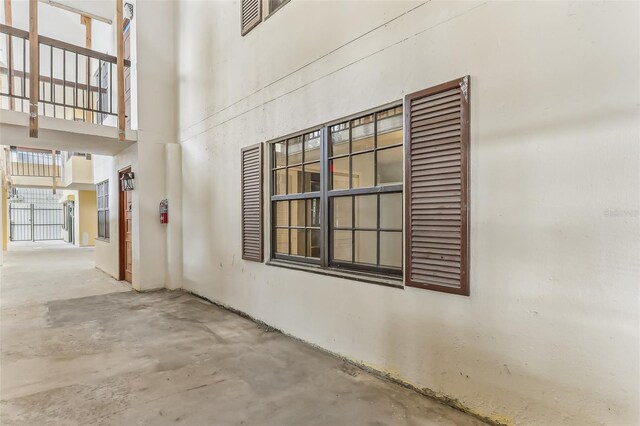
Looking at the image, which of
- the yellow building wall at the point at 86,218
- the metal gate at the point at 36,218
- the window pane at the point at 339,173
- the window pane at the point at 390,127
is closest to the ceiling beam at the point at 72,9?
the window pane at the point at 339,173

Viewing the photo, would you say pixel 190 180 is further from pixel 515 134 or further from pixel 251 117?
pixel 515 134

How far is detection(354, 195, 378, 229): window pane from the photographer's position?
2.97 meters

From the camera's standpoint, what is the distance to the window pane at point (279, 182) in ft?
12.8

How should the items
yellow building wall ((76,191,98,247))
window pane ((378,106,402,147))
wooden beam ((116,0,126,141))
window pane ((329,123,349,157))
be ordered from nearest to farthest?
1. window pane ((378,106,402,147))
2. window pane ((329,123,349,157))
3. wooden beam ((116,0,126,141))
4. yellow building wall ((76,191,98,247))

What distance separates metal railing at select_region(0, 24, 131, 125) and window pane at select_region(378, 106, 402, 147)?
463 cm

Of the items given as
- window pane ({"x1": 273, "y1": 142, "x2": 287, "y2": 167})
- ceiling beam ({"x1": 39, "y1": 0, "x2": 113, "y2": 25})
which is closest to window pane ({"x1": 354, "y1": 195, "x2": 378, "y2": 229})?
window pane ({"x1": 273, "y1": 142, "x2": 287, "y2": 167})

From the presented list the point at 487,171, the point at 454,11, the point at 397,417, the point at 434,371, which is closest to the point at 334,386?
the point at 397,417

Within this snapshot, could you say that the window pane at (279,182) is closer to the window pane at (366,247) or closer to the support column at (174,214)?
the window pane at (366,247)

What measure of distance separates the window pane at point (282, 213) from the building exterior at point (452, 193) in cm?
7

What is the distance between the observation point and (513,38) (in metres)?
2.00

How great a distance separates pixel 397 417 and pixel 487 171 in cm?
166

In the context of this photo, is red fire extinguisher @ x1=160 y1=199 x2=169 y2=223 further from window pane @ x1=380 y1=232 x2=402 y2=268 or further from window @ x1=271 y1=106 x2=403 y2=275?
window pane @ x1=380 y1=232 x2=402 y2=268

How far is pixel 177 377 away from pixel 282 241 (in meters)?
1.72

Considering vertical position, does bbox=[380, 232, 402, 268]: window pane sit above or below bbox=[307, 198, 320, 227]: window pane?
below
